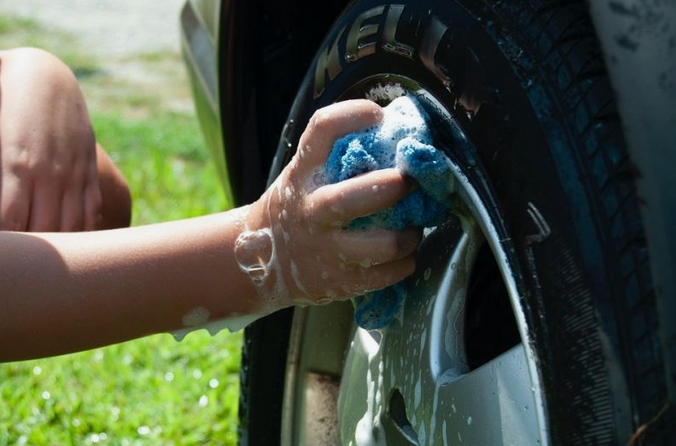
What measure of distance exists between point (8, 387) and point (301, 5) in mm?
1410

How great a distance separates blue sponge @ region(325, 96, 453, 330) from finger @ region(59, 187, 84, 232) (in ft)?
2.23

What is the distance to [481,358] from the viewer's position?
1.48m

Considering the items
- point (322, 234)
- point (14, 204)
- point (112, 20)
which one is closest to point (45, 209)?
point (14, 204)

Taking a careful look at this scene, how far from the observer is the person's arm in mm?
1408

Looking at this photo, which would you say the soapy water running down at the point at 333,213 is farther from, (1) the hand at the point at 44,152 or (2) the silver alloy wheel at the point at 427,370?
(1) the hand at the point at 44,152

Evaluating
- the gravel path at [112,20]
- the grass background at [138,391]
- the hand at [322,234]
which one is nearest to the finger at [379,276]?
the hand at [322,234]


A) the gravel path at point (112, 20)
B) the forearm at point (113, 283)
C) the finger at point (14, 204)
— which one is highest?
the forearm at point (113, 283)

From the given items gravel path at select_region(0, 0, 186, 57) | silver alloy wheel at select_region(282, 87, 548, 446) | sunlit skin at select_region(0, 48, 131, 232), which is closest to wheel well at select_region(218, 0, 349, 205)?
sunlit skin at select_region(0, 48, 131, 232)

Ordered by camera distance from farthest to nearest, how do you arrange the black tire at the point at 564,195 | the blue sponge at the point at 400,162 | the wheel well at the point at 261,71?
the wheel well at the point at 261,71 < the blue sponge at the point at 400,162 < the black tire at the point at 564,195

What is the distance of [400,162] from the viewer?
1.36 metres

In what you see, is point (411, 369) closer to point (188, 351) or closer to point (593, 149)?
point (593, 149)

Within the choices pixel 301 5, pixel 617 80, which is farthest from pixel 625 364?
pixel 301 5

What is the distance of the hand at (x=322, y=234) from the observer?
1.35 m

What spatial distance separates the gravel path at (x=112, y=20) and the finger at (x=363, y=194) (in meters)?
5.32
